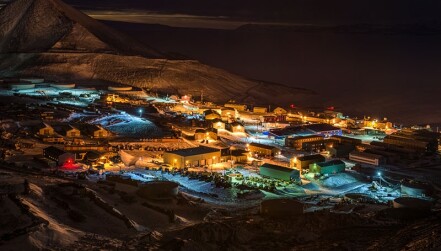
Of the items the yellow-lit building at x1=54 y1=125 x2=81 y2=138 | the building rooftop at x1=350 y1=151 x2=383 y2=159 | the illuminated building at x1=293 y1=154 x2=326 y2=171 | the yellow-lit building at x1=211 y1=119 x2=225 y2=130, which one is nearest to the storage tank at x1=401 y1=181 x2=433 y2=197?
the illuminated building at x1=293 y1=154 x2=326 y2=171

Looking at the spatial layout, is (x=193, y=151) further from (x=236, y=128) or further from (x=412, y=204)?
(x=412, y=204)

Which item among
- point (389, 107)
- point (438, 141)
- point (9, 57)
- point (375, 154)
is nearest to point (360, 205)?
point (375, 154)

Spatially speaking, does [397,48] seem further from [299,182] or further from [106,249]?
[106,249]

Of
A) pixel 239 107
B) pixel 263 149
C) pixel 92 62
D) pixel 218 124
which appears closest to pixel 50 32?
pixel 92 62

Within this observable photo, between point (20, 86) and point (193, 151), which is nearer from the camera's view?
point (193, 151)

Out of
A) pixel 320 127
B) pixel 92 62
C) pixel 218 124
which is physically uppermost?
pixel 92 62

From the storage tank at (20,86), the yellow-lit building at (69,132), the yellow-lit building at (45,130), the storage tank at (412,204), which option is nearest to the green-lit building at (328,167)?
the storage tank at (412,204)
